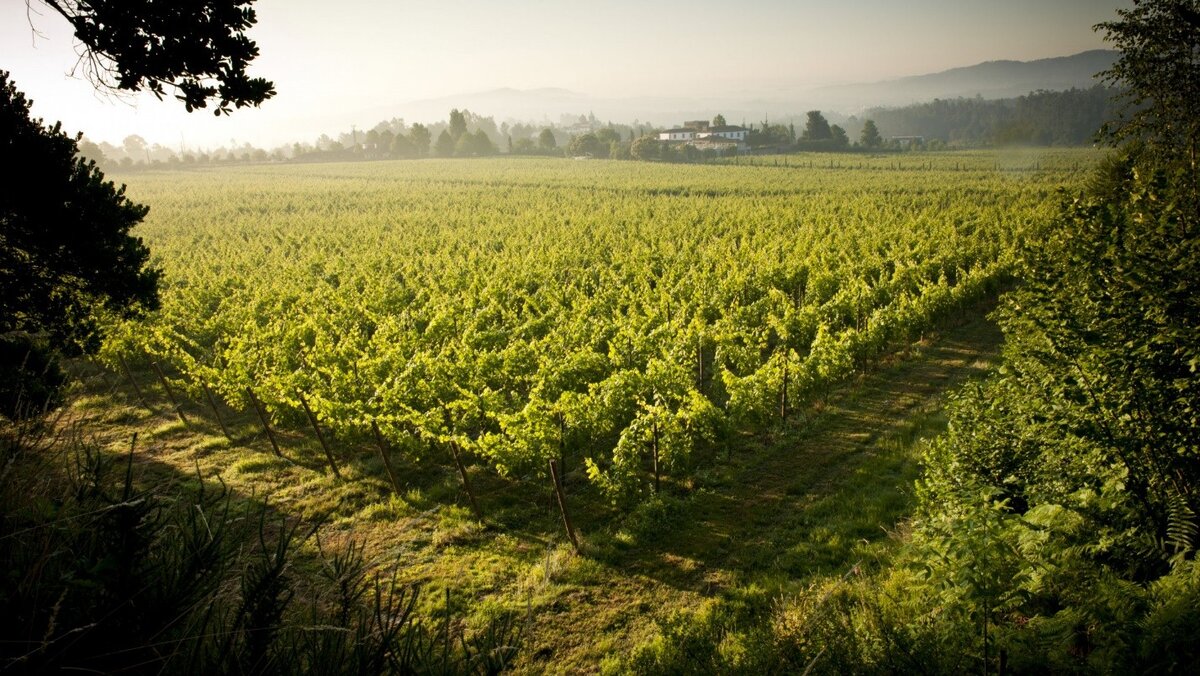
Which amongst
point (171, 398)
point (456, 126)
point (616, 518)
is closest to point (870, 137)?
point (456, 126)

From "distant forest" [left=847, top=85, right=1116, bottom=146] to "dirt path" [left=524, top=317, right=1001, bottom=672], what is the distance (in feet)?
198

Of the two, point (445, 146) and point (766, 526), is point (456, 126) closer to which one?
point (445, 146)

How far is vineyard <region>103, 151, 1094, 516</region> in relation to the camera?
40.4ft

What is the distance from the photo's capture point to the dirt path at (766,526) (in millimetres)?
8703

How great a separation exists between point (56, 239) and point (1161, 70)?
23.8 m

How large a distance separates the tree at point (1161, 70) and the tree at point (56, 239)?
21243 mm

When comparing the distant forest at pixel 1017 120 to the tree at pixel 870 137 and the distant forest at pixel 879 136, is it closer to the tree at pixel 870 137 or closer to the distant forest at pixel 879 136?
the distant forest at pixel 879 136

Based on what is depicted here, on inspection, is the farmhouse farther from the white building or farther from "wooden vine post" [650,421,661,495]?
"wooden vine post" [650,421,661,495]

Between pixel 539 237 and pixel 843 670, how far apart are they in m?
34.0

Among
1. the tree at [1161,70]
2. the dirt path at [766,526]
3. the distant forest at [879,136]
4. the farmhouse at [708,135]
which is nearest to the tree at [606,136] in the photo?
the distant forest at [879,136]

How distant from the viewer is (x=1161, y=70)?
45.9 feet

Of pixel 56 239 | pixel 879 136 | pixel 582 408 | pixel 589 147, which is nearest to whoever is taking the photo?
pixel 56 239

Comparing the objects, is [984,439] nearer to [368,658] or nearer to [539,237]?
[368,658]

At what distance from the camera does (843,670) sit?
5.14m
